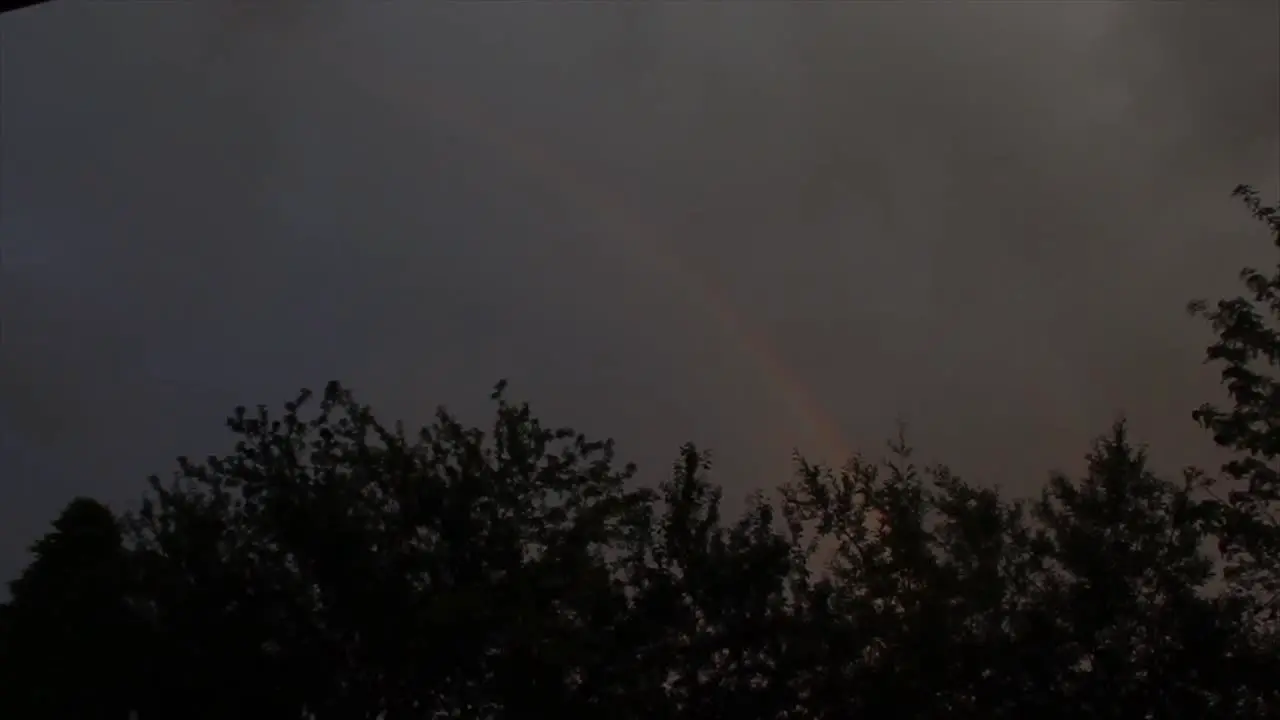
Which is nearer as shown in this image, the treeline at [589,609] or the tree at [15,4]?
the tree at [15,4]

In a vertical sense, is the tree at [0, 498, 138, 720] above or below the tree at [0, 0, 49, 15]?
above

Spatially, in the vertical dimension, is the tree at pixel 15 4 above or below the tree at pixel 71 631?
below

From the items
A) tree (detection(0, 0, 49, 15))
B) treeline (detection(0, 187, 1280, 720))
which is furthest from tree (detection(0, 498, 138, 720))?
tree (detection(0, 0, 49, 15))

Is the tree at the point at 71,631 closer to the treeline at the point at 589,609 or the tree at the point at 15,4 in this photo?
the treeline at the point at 589,609

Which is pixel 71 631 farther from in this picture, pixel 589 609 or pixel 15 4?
pixel 15 4

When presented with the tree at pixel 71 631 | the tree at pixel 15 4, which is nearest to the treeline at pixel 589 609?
the tree at pixel 71 631

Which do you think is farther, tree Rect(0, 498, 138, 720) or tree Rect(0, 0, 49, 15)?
tree Rect(0, 498, 138, 720)

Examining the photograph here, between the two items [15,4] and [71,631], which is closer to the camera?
[15,4]

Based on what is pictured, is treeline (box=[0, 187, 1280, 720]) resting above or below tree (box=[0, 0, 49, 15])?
above

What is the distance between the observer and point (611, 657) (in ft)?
73.5

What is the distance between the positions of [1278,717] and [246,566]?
20.5 m

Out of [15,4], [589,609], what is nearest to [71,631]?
[589,609]

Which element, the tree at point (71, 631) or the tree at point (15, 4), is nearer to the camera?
the tree at point (15, 4)

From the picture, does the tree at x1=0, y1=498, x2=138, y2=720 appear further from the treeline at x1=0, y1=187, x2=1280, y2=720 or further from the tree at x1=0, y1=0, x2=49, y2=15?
the tree at x1=0, y1=0, x2=49, y2=15
